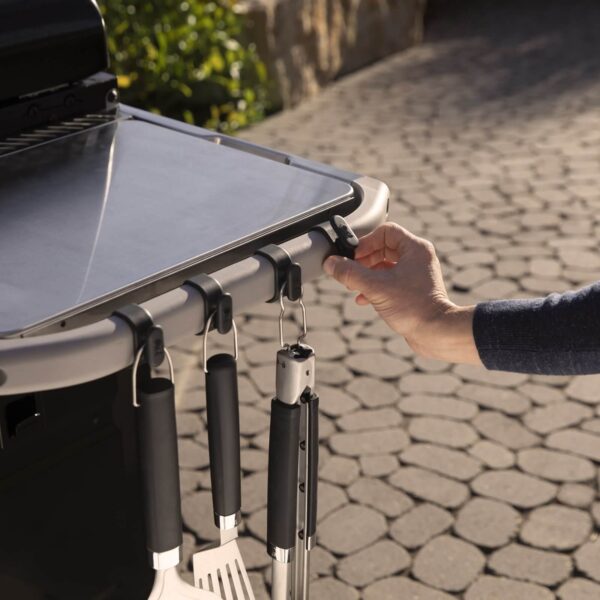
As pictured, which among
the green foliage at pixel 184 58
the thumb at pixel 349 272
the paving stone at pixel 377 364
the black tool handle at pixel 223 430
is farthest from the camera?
the green foliage at pixel 184 58

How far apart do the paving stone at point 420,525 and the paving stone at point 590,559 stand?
363 millimetres

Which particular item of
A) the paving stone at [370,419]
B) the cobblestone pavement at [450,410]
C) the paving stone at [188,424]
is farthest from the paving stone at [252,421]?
the paving stone at [370,419]

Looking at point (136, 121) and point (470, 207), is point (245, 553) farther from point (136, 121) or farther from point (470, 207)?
point (470, 207)

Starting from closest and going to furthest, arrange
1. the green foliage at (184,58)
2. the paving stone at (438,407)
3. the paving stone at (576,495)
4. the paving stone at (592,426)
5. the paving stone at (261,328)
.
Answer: the paving stone at (576,495) → the paving stone at (592,426) → the paving stone at (438,407) → the paving stone at (261,328) → the green foliage at (184,58)

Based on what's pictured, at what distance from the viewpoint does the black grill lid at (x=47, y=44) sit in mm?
1854

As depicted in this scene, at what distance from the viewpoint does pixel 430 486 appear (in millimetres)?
3107

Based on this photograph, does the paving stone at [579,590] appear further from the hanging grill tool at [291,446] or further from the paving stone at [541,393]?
the hanging grill tool at [291,446]

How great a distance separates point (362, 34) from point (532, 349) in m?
6.28

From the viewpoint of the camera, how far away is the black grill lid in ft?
6.08

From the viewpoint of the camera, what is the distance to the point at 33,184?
1.76 m

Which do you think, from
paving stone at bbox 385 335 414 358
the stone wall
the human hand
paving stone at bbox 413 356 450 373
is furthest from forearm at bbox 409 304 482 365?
the stone wall

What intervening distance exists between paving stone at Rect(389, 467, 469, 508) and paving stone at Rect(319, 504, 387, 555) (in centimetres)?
15

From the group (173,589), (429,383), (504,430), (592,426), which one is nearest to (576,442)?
(592,426)

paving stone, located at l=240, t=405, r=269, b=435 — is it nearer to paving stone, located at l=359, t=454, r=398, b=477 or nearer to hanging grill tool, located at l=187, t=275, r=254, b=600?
paving stone, located at l=359, t=454, r=398, b=477
